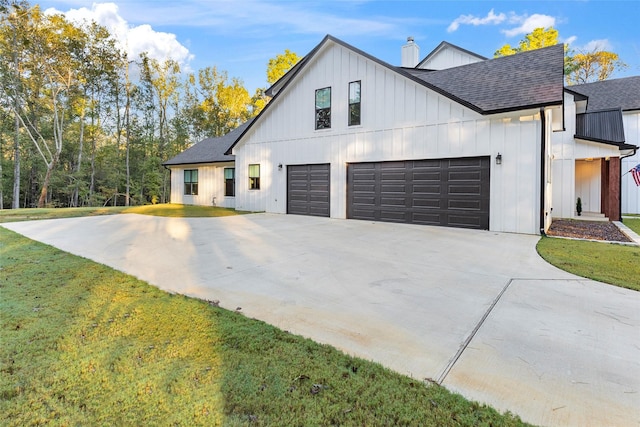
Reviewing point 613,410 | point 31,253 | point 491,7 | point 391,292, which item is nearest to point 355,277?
point 391,292

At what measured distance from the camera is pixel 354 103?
11414 millimetres

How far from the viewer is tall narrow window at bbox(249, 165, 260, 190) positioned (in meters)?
14.6

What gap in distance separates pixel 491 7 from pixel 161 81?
85.4 ft

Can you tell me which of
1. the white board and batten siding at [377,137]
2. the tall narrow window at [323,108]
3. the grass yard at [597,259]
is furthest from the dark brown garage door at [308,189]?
the grass yard at [597,259]

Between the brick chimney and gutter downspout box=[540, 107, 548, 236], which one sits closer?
gutter downspout box=[540, 107, 548, 236]

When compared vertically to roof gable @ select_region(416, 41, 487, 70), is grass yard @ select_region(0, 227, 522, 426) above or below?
below

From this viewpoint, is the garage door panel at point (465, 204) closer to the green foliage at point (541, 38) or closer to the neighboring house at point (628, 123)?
the neighboring house at point (628, 123)

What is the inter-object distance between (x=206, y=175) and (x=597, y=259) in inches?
693

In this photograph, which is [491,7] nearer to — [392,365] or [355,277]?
[355,277]

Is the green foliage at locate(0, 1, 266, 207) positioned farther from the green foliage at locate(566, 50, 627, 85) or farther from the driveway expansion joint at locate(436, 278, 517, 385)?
the driveway expansion joint at locate(436, 278, 517, 385)

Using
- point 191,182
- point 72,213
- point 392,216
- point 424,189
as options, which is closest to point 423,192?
point 424,189

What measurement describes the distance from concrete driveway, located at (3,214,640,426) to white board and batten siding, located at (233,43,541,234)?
2470 millimetres

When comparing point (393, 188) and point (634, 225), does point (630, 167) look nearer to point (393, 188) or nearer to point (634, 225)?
point (634, 225)

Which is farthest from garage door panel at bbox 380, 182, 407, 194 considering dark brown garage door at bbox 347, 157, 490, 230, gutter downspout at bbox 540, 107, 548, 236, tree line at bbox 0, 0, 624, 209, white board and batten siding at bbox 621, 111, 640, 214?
tree line at bbox 0, 0, 624, 209
